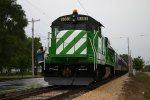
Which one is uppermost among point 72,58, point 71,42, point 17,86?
point 71,42

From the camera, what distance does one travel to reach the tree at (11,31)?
50500 millimetres

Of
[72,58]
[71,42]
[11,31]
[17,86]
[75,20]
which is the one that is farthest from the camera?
[11,31]

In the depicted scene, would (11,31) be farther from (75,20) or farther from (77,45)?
(77,45)

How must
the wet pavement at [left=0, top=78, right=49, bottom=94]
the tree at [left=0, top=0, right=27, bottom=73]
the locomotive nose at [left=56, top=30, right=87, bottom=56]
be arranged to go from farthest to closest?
the tree at [left=0, top=0, right=27, bottom=73] < the wet pavement at [left=0, top=78, right=49, bottom=94] < the locomotive nose at [left=56, top=30, right=87, bottom=56]

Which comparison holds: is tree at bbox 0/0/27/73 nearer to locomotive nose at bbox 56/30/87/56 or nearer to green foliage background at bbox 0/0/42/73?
green foliage background at bbox 0/0/42/73

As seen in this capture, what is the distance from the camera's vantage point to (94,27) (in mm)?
20375

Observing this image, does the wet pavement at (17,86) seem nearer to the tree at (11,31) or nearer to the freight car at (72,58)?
the freight car at (72,58)

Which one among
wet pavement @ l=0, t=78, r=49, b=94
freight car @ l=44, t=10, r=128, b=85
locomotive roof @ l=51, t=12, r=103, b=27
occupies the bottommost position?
wet pavement @ l=0, t=78, r=49, b=94

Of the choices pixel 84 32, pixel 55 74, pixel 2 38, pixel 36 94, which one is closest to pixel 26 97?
pixel 36 94

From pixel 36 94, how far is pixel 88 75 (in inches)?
129

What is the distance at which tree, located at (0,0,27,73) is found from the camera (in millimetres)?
50500

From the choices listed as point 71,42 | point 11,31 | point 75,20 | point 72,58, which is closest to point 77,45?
point 71,42

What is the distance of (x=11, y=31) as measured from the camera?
52.3 meters

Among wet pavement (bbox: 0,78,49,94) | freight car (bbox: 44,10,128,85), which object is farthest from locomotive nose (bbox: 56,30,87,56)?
wet pavement (bbox: 0,78,49,94)
